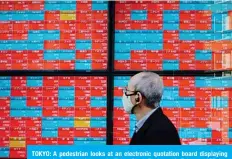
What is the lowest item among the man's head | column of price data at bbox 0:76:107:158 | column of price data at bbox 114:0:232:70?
column of price data at bbox 0:76:107:158

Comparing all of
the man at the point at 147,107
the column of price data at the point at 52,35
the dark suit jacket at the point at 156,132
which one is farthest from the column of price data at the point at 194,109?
the dark suit jacket at the point at 156,132

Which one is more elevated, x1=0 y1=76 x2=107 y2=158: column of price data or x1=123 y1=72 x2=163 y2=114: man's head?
x1=123 y1=72 x2=163 y2=114: man's head

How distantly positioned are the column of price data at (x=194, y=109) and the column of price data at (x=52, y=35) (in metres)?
0.35

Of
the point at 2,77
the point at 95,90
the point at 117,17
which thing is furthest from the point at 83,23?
the point at 2,77

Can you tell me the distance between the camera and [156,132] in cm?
157

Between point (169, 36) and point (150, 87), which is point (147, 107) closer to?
point (150, 87)

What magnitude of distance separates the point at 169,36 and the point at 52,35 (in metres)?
0.90

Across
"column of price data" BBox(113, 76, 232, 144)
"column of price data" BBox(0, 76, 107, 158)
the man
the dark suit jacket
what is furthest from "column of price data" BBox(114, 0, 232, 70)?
the dark suit jacket

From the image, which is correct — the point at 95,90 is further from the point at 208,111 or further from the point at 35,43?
the point at 208,111

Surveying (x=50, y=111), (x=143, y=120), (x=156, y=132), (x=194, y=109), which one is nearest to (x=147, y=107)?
(x=143, y=120)

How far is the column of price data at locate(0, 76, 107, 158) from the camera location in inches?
125

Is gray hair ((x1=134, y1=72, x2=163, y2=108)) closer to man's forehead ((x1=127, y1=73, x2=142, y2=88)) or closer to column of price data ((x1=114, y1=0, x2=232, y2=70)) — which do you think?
man's forehead ((x1=127, y1=73, x2=142, y2=88))

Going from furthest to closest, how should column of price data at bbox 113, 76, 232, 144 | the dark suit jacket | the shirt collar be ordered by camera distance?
column of price data at bbox 113, 76, 232, 144 → the shirt collar → the dark suit jacket

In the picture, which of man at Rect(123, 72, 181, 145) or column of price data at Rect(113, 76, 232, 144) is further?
column of price data at Rect(113, 76, 232, 144)
